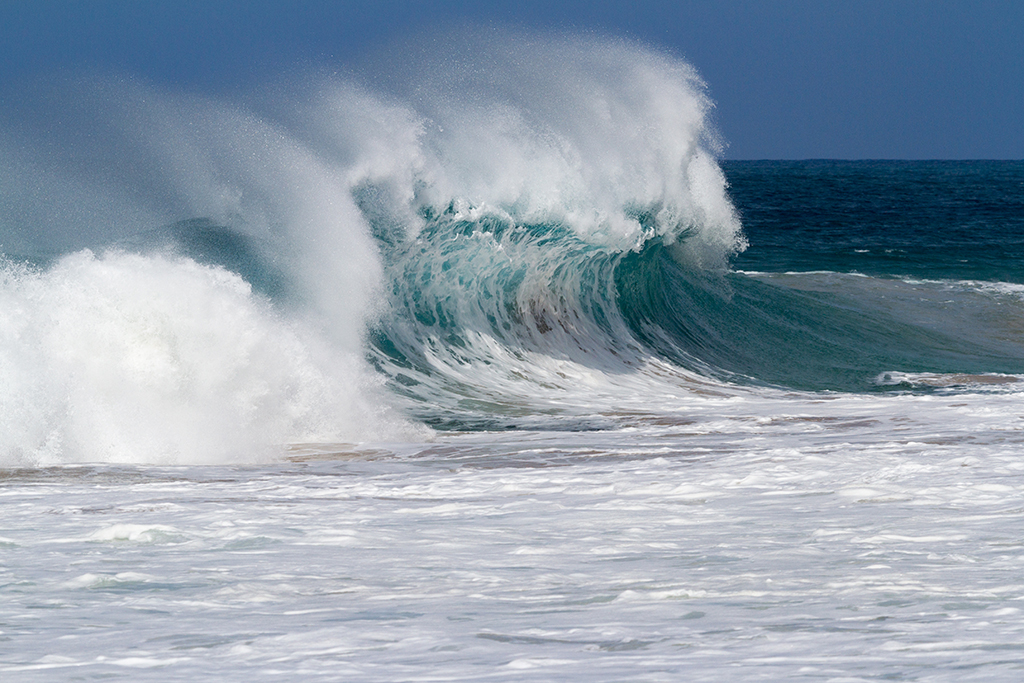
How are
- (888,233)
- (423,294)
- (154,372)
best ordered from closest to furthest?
(154,372) → (423,294) → (888,233)

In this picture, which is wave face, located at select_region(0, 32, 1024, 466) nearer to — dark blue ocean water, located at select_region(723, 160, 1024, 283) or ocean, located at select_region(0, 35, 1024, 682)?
ocean, located at select_region(0, 35, 1024, 682)

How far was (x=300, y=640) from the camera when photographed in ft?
8.70

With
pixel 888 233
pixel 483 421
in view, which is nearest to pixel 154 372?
pixel 483 421

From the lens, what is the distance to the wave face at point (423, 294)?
639cm

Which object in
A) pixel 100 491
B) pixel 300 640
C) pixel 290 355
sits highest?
pixel 290 355

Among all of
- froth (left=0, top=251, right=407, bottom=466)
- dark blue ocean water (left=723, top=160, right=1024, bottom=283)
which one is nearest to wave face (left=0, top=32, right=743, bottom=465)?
froth (left=0, top=251, right=407, bottom=466)

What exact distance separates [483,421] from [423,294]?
8.23ft

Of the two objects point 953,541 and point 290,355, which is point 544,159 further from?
point 953,541

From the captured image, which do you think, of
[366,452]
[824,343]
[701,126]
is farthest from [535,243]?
[366,452]

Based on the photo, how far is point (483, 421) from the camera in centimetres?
729

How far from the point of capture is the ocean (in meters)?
2.74

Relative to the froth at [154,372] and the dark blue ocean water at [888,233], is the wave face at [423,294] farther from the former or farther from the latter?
the dark blue ocean water at [888,233]

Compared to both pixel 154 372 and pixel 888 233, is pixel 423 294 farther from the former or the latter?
pixel 888 233

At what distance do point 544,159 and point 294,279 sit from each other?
3367 mm
